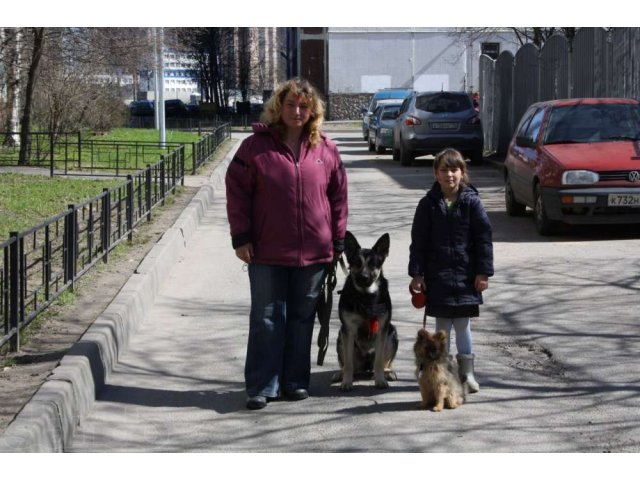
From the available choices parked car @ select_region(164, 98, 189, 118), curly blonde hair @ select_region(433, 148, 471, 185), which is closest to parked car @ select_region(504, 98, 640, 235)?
curly blonde hair @ select_region(433, 148, 471, 185)

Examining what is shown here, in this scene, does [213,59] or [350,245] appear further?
[213,59]

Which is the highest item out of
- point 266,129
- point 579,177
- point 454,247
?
point 266,129

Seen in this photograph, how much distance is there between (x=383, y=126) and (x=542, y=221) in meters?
19.5

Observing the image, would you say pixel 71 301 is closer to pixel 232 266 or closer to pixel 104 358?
pixel 104 358

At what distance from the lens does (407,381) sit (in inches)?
297

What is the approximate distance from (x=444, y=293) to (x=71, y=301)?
3687 mm

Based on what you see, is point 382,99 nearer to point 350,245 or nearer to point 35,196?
point 35,196

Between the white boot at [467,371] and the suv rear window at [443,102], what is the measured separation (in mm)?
20987

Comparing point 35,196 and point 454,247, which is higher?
point 454,247

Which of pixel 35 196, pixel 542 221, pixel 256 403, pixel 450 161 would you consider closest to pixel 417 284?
pixel 450 161

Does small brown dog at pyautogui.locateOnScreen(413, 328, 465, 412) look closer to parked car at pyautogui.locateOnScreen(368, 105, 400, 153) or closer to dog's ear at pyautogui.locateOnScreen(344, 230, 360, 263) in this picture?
dog's ear at pyautogui.locateOnScreen(344, 230, 360, 263)

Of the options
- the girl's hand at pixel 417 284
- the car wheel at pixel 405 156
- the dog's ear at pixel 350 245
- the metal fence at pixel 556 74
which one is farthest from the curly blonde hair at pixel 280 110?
the car wheel at pixel 405 156

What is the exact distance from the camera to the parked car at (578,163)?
46.3 feet

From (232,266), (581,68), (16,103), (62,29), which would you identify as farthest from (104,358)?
(16,103)
